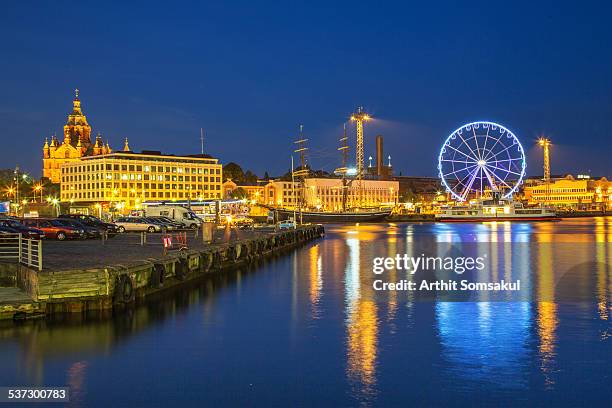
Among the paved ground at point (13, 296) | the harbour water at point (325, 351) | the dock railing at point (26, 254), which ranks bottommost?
the harbour water at point (325, 351)

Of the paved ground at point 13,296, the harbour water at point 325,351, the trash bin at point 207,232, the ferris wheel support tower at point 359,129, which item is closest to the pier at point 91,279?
the paved ground at point 13,296

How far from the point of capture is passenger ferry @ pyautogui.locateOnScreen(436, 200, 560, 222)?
179 metres

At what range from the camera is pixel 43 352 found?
1975cm

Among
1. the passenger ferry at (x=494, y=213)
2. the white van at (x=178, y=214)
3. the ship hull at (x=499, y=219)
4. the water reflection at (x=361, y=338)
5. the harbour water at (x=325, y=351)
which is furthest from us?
the passenger ferry at (x=494, y=213)

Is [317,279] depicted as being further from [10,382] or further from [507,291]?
[10,382]

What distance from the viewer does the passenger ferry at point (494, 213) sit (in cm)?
17940

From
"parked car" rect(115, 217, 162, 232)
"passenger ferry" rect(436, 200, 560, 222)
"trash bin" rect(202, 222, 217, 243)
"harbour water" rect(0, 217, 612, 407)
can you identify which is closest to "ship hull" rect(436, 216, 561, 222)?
"passenger ferry" rect(436, 200, 560, 222)

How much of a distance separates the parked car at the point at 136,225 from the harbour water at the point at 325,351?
40725 mm

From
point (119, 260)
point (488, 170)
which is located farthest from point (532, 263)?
point (488, 170)

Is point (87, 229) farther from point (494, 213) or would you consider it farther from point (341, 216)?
point (341, 216)

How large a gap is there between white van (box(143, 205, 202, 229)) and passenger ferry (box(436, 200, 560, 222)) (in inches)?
4157

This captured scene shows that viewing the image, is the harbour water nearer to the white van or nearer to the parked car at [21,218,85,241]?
the parked car at [21,218,85,241]

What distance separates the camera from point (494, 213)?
589ft

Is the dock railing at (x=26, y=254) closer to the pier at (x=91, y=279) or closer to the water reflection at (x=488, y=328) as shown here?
the pier at (x=91, y=279)
